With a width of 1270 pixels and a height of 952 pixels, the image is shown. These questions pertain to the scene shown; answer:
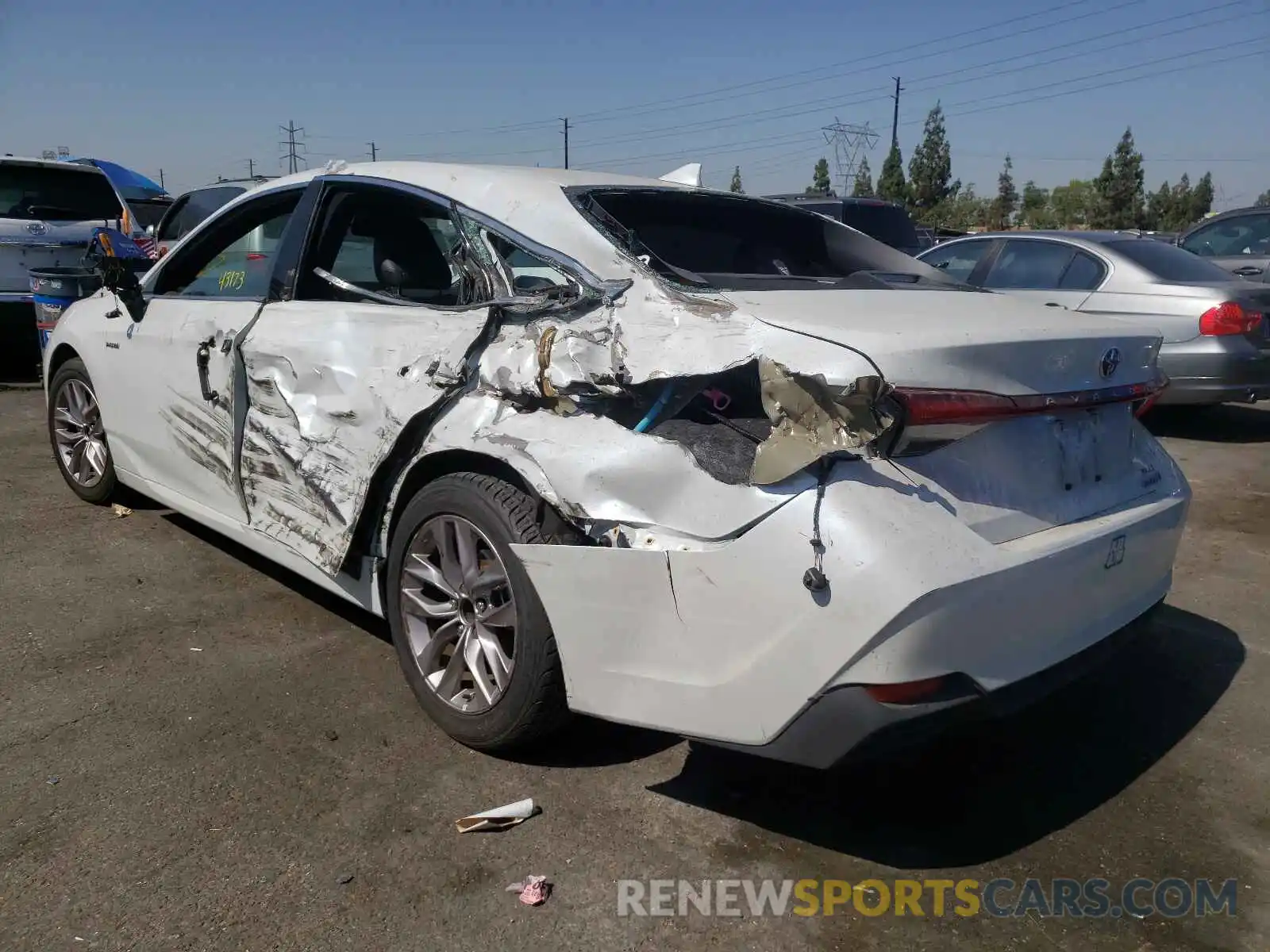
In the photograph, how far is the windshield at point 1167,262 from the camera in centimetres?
760

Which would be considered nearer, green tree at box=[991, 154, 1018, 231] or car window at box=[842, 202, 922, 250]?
car window at box=[842, 202, 922, 250]

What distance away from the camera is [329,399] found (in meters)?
3.27

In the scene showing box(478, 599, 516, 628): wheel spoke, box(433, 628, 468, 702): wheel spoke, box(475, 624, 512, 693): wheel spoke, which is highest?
box(478, 599, 516, 628): wheel spoke

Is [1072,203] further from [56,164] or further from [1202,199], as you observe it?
[56,164]

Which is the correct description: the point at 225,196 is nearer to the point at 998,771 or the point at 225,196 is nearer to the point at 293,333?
the point at 293,333

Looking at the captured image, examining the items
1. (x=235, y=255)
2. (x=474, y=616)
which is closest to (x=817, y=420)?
(x=474, y=616)

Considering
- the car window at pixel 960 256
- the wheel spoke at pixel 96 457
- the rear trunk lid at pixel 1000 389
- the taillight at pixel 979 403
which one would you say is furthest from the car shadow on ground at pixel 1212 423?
the wheel spoke at pixel 96 457

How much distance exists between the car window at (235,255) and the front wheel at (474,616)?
1368 mm

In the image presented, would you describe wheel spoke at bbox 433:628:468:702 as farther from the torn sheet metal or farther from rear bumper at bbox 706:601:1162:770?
the torn sheet metal

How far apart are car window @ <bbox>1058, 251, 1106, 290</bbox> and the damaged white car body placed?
15.3 feet

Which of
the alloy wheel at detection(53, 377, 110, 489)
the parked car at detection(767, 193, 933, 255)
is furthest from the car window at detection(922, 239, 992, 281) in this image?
the alloy wheel at detection(53, 377, 110, 489)

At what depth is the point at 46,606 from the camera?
4.02 metres

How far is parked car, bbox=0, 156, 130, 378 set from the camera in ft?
31.1

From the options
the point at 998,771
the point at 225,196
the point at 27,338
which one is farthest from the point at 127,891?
the point at 225,196
